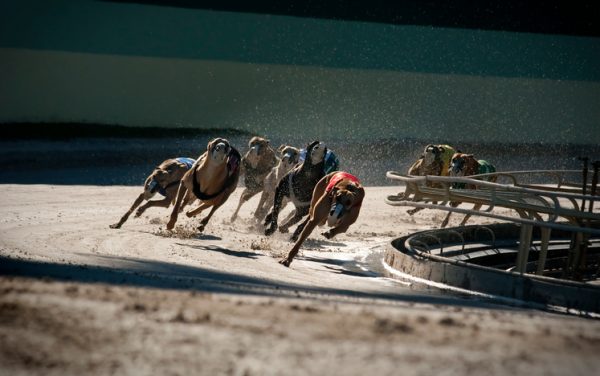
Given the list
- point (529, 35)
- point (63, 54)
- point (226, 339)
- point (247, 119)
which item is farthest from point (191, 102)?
point (226, 339)

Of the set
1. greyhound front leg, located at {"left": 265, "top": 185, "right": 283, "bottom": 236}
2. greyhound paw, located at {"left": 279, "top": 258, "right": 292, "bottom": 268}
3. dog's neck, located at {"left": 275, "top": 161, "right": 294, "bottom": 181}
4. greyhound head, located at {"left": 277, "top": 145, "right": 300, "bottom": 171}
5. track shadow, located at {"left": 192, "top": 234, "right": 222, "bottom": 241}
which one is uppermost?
greyhound head, located at {"left": 277, "top": 145, "right": 300, "bottom": 171}

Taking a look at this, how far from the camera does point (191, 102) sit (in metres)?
19.2

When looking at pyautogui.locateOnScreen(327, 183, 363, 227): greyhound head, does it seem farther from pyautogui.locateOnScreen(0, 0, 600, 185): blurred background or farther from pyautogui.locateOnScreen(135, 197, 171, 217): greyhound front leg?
pyautogui.locateOnScreen(0, 0, 600, 185): blurred background

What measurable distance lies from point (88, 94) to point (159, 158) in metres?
1.89

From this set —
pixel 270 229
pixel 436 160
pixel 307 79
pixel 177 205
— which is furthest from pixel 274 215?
pixel 307 79

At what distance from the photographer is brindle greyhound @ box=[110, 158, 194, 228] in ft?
35.0

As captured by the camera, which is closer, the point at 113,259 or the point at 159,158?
the point at 113,259

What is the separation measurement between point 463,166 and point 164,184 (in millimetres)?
3512

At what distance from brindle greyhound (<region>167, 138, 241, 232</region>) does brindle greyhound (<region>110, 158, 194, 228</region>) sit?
0.88 ft

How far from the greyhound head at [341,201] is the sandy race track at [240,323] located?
1.53ft

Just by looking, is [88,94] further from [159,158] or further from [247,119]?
[247,119]

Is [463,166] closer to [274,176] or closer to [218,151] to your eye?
[274,176]

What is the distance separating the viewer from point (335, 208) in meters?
8.98

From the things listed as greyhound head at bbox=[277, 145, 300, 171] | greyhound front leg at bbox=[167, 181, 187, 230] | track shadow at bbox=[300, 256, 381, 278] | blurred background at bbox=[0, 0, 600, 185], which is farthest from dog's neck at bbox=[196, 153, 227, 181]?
blurred background at bbox=[0, 0, 600, 185]
